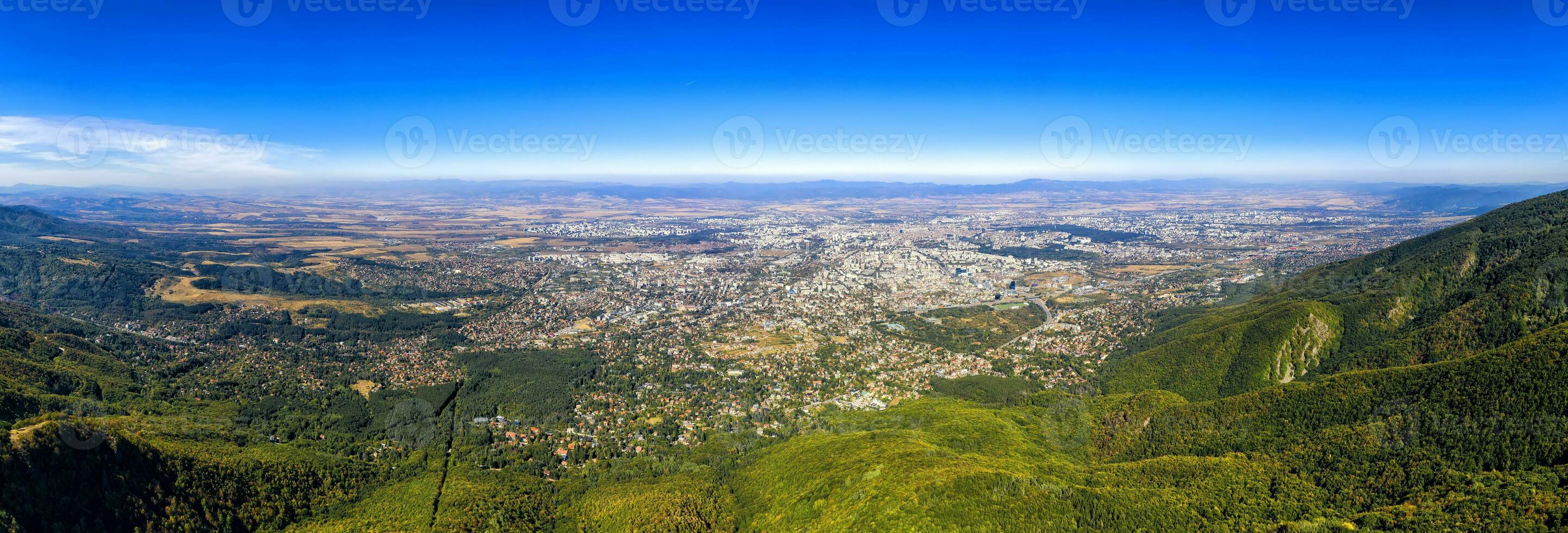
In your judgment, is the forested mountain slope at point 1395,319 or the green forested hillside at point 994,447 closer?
the green forested hillside at point 994,447

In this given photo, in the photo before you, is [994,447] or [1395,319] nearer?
[994,447]

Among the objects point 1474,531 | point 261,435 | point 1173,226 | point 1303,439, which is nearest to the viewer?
point 1474,531

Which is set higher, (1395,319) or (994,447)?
(1395,319)

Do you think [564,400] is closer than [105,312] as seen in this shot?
Yes

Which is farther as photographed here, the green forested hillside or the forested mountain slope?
the forested mountain slope

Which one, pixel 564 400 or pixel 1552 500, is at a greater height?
pixel 1552 500

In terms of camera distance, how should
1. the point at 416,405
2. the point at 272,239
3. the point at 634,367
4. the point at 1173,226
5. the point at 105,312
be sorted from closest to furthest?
A: the point at 416,405
the point at 634,367
the point at 105,312
the point at 272,239
the point at 1173,226

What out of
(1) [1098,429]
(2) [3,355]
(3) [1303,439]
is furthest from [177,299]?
(3) [1303,439]

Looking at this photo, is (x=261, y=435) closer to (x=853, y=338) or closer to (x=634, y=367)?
(x=634, y=367)
